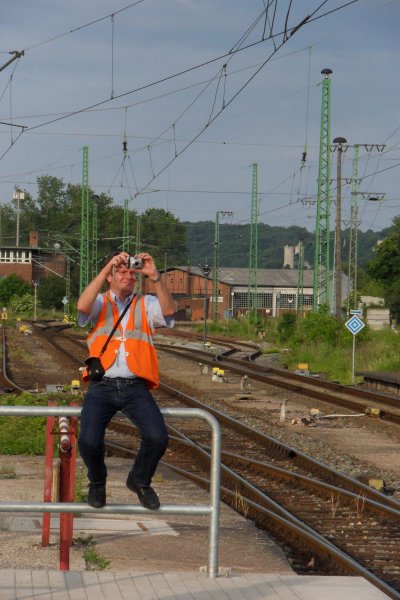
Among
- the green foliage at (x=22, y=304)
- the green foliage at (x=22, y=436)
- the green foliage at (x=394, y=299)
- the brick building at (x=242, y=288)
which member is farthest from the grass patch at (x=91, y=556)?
the brick building at (x=242, y=288)

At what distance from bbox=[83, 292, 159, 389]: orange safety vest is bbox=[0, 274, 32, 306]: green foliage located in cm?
10485

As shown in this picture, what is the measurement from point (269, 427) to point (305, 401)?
230 inches

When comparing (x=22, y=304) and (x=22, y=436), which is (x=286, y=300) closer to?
(x=22, y=304)

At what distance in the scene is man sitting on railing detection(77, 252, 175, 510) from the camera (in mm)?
6656

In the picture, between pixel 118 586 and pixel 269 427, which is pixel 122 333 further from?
pixel 269 427

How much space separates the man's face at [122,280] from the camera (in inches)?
265

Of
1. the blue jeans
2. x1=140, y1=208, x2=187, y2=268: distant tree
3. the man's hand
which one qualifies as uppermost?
x1=140, y1=208, x2=187, y2=268: distant tree

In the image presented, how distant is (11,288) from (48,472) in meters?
107

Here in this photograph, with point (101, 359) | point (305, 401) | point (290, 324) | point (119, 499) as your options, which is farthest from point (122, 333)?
point (290, 324)

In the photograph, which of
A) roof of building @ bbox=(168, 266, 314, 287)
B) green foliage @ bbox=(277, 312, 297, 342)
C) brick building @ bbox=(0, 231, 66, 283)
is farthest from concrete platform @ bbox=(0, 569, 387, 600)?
brick building @ bbox=(0, 231, 66, 283)

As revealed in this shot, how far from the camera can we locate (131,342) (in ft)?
22.0

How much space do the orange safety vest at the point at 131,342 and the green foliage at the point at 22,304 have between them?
98302 millimetres

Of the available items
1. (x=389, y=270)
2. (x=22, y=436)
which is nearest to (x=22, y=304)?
(x=389, y=270)

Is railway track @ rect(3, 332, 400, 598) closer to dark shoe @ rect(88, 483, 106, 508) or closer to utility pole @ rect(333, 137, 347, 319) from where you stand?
dark shoe @ rect(88, 483, 106, 508)
